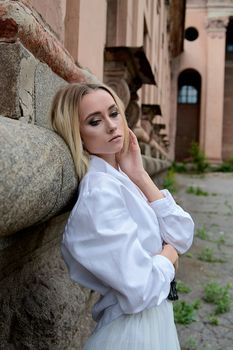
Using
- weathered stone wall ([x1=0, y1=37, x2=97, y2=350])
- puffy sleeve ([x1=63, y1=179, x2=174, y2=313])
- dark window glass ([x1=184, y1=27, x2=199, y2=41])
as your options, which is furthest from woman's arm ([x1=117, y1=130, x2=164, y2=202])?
dark window glass ([x1=184, y1=27, x2=199, y2=41])

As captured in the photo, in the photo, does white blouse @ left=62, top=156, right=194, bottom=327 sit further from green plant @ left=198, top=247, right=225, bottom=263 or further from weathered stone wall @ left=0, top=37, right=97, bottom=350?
green plant @ left=198, top=247, right=225, bottom=263

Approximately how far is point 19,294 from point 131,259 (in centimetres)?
60

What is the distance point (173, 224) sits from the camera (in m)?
1.68

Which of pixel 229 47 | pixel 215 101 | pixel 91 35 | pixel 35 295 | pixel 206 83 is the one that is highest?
pixel 229 47

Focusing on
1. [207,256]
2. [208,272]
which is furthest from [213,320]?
[207,256]

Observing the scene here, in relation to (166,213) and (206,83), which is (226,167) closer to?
(206,83)

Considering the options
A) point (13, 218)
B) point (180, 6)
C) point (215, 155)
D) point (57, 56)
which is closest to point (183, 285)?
point (57, 56)

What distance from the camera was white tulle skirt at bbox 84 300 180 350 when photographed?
148 cm

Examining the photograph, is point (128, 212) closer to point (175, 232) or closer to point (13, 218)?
point (175, 232)

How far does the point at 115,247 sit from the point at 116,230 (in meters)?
0.05

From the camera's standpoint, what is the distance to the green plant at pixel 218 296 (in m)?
3.32

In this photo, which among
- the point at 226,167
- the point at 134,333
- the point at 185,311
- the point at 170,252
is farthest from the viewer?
the point at 226,167

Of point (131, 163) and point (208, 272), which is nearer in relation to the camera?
point (131, 163)

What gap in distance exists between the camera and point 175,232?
1672 millimetres
